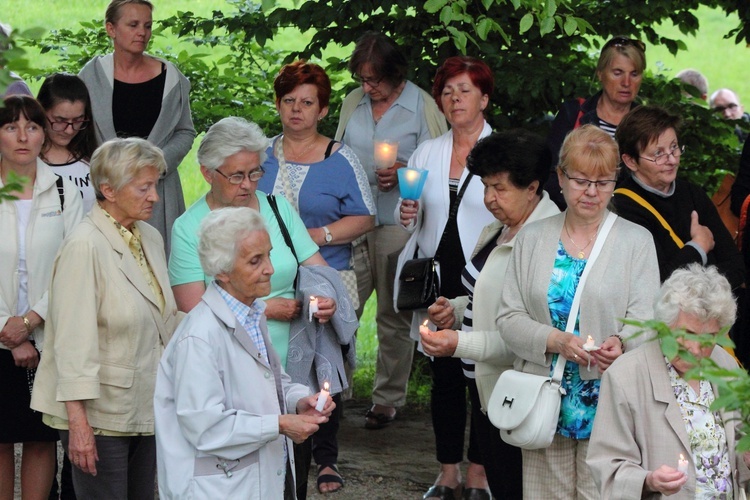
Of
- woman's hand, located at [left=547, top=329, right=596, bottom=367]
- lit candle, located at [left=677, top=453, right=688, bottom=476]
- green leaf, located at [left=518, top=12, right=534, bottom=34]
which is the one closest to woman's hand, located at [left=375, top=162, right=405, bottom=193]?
green leaf, located at [left=518, top=12, right=534, bottom=34]

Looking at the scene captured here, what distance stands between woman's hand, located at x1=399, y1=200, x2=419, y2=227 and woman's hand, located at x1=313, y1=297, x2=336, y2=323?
914 mm

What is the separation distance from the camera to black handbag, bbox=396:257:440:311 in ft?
19.2

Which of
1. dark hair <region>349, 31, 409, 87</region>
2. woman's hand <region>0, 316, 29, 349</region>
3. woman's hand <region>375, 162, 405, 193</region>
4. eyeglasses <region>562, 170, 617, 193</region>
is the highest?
dark hair <region>349, 31, 409, 87</region>

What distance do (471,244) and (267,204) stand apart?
1145 millimetres

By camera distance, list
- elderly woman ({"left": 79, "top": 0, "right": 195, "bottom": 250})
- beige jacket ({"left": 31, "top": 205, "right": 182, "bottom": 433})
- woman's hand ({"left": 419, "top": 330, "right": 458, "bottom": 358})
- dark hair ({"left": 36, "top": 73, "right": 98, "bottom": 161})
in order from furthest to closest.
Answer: elderly woman ({"left": 79, "top": 0, "right": 195, "bottom": 250}) → dark hair ({"left": 36, "top": 73, "right": 98, "bottom": 161}) → woman's hand ({"left": 419, "top": 330, "right": 458, "bottom": 358}) → beige jacket ({"left": 31, "top": 205, "right": 182, "bottom": 433})

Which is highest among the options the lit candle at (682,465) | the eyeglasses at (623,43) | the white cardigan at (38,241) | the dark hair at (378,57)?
the eyeglasses at (623,43)

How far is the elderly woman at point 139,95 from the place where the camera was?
21.7ft

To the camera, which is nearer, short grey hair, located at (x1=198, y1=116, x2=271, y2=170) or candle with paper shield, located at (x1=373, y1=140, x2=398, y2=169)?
short grey hair, located at (x1=198, y1=116, x2=271, y2=170)

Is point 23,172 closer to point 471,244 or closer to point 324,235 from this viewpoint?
point 324,235

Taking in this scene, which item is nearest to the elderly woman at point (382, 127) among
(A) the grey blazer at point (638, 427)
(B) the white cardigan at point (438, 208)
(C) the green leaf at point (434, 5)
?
(B) the white cardigan at point (438, 208)

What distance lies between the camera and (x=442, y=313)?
5.32 m

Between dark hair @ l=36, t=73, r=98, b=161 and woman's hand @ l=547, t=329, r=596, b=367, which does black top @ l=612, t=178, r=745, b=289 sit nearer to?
woman's hand @ l=547, t=329, r=596, b=367

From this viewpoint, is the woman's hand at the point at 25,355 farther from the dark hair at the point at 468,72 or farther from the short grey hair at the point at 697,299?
the short grey hair at the point at 697,299

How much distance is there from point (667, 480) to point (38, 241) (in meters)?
2.98
